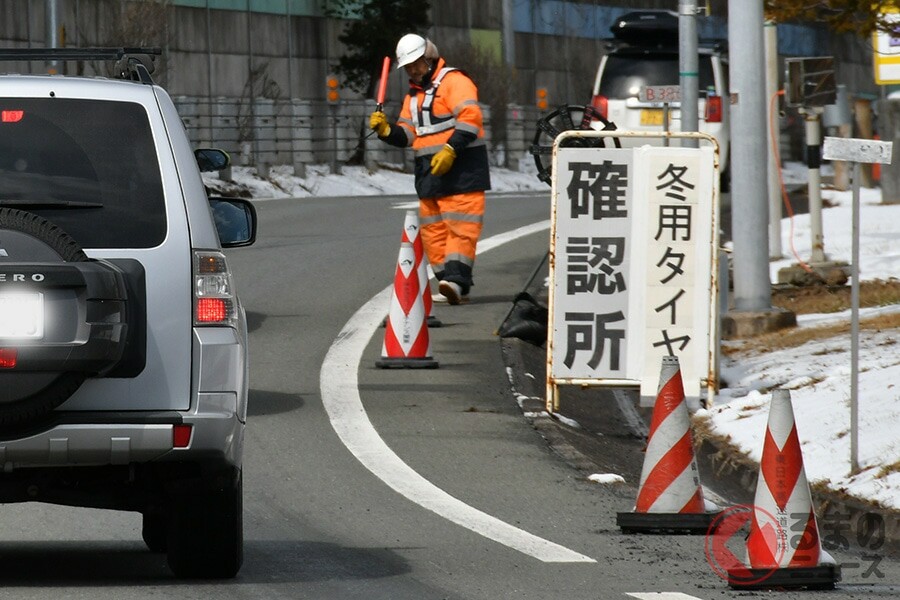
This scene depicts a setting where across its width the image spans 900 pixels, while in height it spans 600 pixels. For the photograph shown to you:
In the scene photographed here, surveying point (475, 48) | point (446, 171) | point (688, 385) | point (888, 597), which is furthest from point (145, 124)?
point (475, 48)

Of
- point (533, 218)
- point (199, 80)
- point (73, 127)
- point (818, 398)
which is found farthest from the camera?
point (199, 80)

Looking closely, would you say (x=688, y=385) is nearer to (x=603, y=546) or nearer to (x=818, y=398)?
(x=818, y=398)

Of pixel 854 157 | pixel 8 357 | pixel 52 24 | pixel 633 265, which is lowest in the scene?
pixel 633 265

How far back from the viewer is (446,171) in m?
14.1

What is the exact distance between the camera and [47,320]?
593 centimetres

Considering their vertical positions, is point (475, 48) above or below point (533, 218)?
above

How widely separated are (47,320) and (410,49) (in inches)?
326

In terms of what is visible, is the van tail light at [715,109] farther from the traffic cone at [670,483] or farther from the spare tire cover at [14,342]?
the spare tire cover at [14,342]

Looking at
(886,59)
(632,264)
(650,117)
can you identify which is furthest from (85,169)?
(650,117)

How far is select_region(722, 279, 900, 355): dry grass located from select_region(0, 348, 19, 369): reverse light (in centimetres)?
791

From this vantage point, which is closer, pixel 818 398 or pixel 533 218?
pixel 818 398

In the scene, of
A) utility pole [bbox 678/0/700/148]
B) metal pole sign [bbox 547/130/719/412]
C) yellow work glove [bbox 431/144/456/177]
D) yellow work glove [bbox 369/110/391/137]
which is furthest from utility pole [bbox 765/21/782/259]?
metal pole sign [bbox 547/130/719/412]

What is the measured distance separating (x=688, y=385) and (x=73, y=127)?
18.8ft

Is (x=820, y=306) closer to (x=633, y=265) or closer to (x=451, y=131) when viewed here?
(x=451, y=131)
